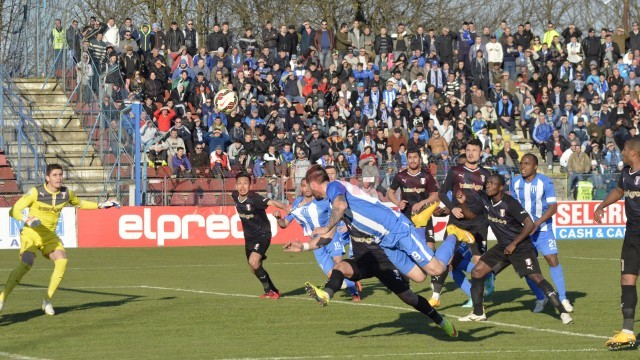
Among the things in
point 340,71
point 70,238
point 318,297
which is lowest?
point 70,238

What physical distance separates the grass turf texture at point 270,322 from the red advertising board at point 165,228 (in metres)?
7.99

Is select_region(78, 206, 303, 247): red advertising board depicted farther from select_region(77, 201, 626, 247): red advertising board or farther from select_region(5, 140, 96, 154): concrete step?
select_region(5, 140, 96, 154): concrete step

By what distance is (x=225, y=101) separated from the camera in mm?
33344

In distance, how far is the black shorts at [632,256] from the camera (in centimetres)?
1145

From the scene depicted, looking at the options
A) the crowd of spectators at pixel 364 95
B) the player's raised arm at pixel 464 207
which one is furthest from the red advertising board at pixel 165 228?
the player's raised arm at pixel 464 207

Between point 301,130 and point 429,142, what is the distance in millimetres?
4088

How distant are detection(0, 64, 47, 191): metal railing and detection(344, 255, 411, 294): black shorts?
69.1ft

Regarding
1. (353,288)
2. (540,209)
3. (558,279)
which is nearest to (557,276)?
(558,279)

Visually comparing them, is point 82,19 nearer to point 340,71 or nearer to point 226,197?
point 340,71

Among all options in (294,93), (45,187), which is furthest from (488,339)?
(294,93)

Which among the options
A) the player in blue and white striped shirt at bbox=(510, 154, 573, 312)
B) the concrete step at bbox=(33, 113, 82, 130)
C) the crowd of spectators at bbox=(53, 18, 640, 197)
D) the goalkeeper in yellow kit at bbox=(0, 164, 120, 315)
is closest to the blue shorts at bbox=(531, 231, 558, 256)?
the player in blue and white striped shirt at bbox=(510, 154, 573, 312)

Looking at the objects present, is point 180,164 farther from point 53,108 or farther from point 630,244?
point 630,244

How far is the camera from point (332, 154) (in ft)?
105

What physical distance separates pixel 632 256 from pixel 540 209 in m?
3.34
